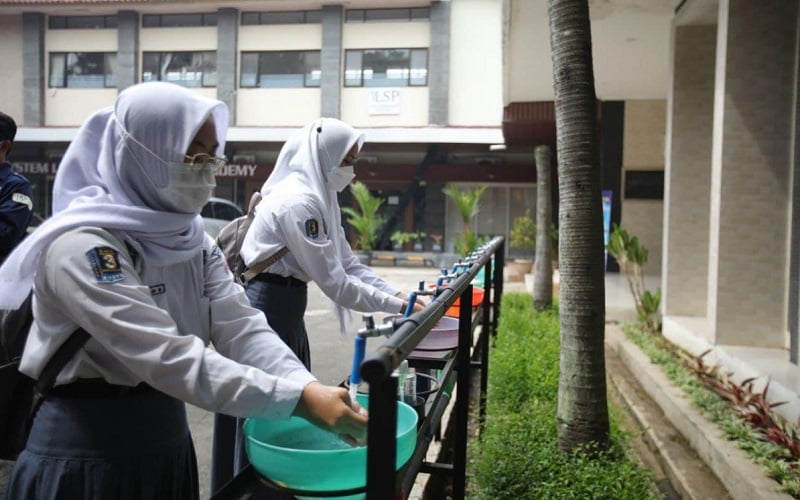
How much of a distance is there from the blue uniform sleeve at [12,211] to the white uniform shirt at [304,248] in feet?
4.90

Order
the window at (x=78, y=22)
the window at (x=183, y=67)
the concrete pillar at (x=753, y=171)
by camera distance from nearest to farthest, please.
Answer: the concrete pillar at (x=753, y=171) < the window at (x=183, y=67) < the window at (x=78, y=22)

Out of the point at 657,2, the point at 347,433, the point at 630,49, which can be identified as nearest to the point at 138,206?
the point at 347,433

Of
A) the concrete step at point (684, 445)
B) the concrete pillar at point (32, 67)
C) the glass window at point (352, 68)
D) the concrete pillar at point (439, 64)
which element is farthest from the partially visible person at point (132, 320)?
the concrete pillar at point (32, 67)

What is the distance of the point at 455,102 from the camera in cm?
2027

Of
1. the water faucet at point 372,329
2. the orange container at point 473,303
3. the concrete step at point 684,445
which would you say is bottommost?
the concrete step at point 684,445

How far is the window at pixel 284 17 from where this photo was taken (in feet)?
68.3

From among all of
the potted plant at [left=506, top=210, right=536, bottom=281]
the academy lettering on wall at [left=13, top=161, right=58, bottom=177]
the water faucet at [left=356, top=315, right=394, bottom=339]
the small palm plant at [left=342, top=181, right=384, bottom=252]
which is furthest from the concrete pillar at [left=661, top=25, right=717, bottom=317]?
the academy lettering on wall at [left=13, top=161, right=58, bottom=177]

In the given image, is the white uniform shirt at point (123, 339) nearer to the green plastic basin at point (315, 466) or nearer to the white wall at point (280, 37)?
the green plastic basin at point (315, 466)

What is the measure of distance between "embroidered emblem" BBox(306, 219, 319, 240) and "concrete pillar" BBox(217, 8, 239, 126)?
64.5ft

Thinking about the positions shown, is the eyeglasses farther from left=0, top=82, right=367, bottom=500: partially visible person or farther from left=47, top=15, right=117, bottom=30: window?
left=47, top=15, right=117, bottom=30: window

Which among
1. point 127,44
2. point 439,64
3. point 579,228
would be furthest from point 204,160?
point 127,44

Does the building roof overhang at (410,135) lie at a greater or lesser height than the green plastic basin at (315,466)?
greater

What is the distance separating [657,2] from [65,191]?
658 centimetres

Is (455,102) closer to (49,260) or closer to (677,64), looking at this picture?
(677,64)
